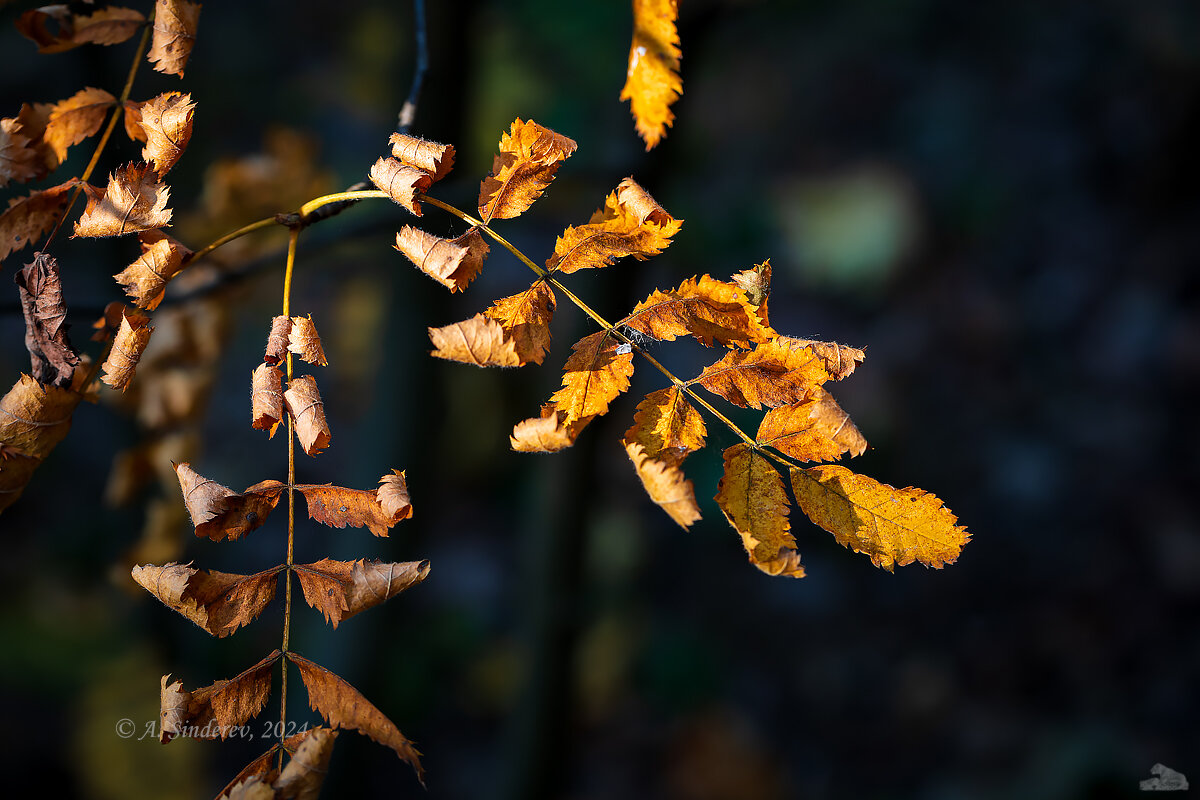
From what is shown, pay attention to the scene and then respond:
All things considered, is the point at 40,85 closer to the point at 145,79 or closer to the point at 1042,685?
the point at 145,79

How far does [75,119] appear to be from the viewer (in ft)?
2.29

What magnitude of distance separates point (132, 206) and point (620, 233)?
406mm

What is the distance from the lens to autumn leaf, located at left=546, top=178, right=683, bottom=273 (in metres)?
0.57

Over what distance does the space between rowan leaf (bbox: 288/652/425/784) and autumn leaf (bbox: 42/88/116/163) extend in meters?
0.52

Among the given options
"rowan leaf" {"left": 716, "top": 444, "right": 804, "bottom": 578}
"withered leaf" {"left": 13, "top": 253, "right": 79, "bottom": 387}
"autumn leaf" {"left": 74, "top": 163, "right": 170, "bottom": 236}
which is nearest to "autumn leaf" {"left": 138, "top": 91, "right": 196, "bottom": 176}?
"autumn leaf" {"left": 74, "top": 163, "right": 170, "bottom": 236}

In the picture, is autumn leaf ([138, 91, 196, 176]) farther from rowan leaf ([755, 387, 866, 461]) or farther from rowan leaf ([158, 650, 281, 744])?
rowan leaf ([755, 387, 866, 461])

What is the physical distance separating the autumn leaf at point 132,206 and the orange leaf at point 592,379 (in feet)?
1.19

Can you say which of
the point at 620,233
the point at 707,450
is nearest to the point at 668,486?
the point at 620,233

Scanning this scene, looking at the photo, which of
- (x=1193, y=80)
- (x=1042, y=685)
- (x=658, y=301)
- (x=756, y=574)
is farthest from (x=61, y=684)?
(x=1193, y=80)

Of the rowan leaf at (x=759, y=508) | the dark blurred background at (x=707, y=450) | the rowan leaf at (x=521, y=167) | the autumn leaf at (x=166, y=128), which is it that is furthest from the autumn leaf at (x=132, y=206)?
the dark blurred background at (x=707, y=450)

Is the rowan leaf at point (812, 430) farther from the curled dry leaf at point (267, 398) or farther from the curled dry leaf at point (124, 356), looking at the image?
the curled dry leaf at point (124, 356)

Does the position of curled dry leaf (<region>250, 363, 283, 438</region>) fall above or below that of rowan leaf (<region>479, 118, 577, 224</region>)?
below

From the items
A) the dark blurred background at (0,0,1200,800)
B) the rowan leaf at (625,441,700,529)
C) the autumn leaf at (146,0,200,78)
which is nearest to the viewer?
the rowan leaf at (625,441,700,529)

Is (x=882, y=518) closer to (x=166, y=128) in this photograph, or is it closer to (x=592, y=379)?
(x=592, y=379)
